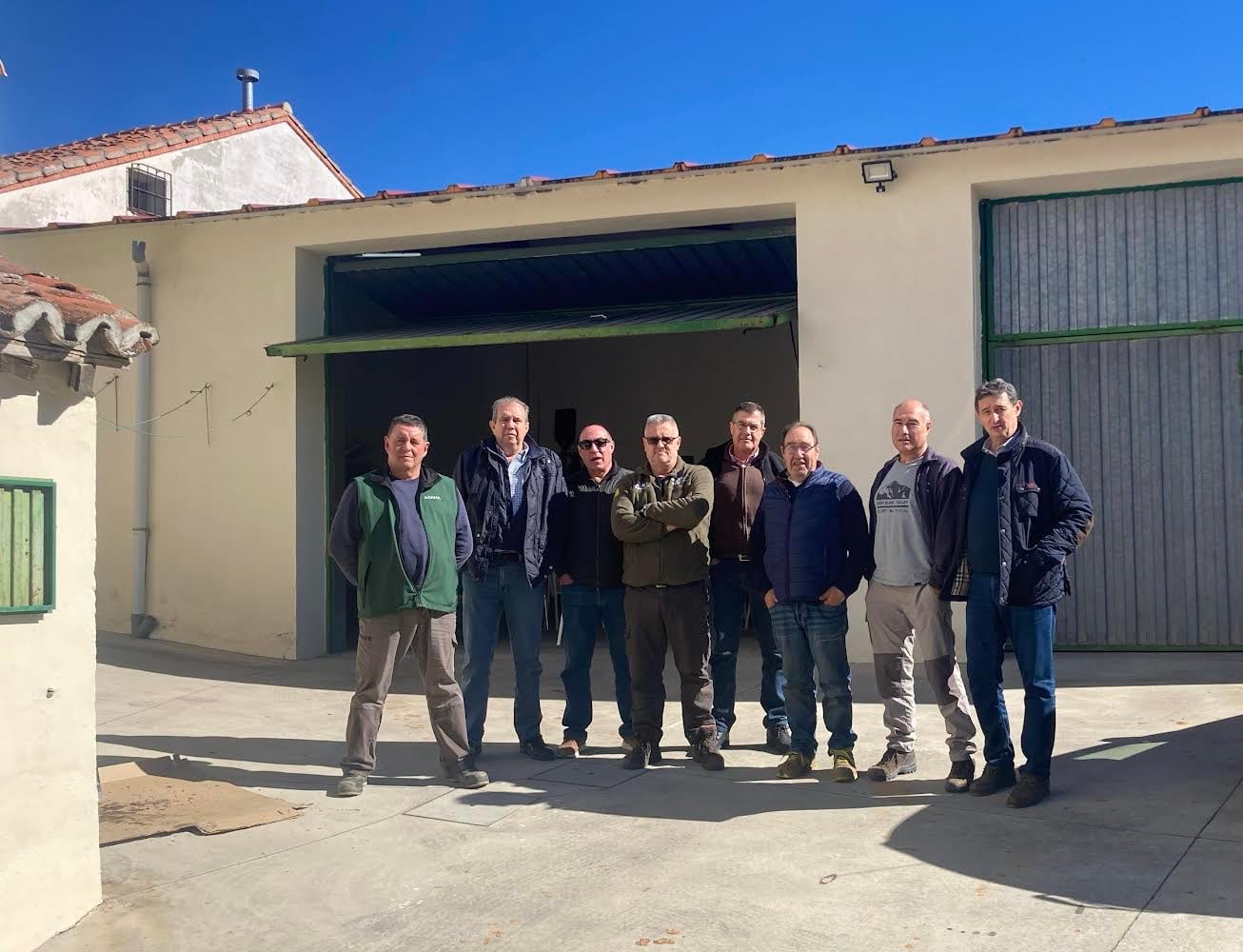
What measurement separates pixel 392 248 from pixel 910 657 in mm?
6467

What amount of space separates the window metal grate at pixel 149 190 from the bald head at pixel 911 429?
13270 mm

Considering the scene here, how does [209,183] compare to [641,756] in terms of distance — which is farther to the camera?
[209,183]

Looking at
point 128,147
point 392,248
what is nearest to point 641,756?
point 392,248

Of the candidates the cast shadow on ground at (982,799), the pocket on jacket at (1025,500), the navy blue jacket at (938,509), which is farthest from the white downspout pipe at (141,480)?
the pocket on jacket at (1025,500)

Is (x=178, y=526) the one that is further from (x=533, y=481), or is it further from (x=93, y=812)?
(x=93, y=812)

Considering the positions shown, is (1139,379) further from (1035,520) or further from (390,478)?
(390,478)

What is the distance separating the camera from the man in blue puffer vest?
5.45 metres

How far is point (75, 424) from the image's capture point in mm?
4312

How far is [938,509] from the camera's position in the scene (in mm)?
5238

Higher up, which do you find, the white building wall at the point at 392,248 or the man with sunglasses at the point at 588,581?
the white building wall at the point at 392,248

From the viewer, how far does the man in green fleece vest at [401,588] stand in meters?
5.59

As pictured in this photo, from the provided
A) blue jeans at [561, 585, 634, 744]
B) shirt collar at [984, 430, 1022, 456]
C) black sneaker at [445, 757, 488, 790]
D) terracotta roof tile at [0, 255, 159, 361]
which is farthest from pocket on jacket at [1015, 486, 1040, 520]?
terracotta roof tile at [0, 255, 159, 361]

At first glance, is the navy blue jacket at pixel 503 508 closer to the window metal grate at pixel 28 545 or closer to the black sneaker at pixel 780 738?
the black sneaker at pixel 780 738

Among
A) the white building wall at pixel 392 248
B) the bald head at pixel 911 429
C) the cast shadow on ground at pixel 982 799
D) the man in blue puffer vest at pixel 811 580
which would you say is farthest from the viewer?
the white building wall at pixel 392 248
